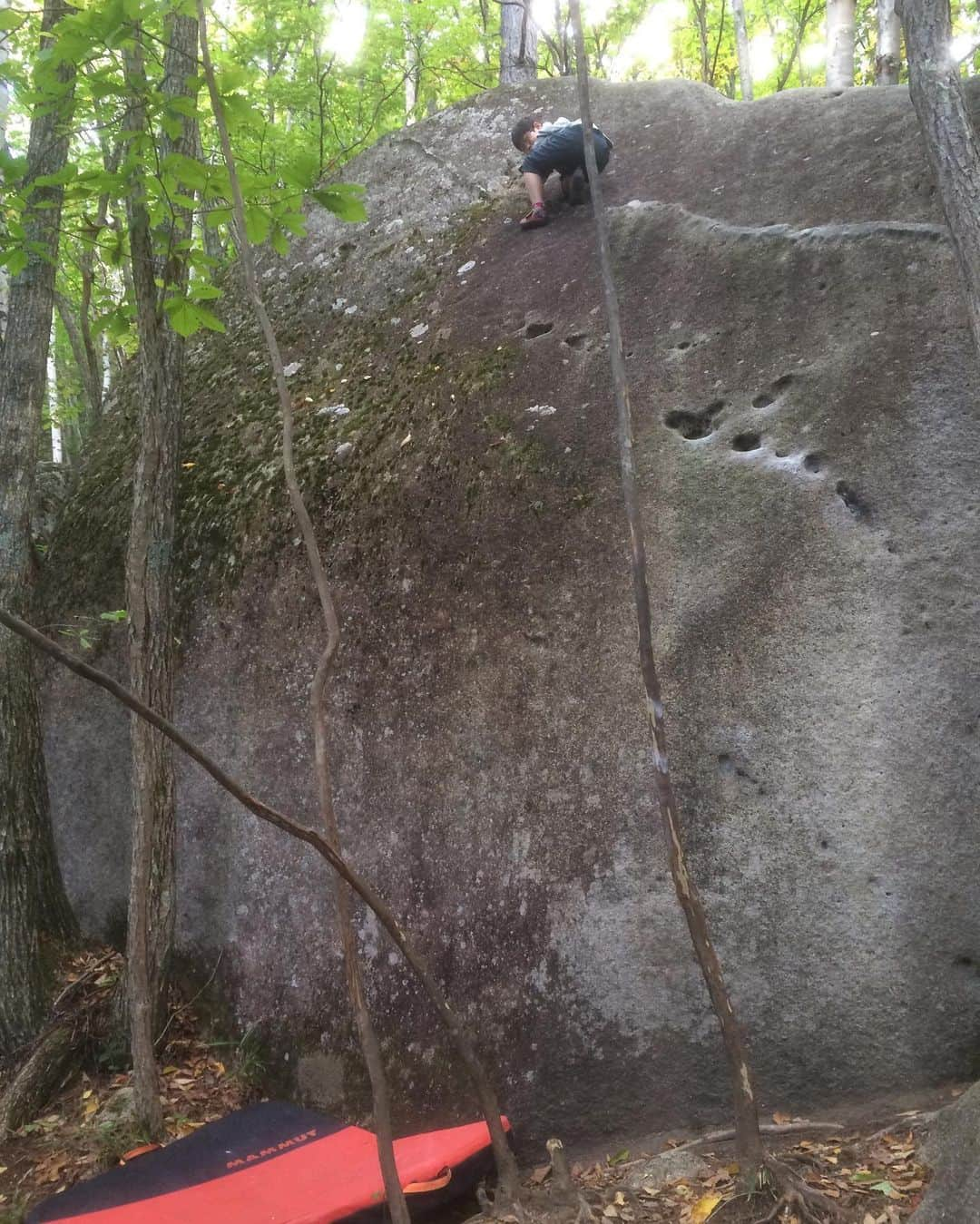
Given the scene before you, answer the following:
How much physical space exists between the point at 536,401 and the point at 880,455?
1864mm

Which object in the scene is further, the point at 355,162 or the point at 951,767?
the point at 355,162

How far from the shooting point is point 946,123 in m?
3.88

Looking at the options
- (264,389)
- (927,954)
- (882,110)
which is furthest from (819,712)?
(264,389)

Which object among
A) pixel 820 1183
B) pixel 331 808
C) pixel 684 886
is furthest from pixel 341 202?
pixel 820 1183

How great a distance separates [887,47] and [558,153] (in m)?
7.02

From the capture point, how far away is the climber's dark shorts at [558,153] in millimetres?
6496

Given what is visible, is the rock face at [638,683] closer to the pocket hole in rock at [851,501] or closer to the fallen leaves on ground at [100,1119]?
the pocket hole in rock at [851,501]

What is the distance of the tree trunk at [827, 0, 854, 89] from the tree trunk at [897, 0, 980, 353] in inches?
354

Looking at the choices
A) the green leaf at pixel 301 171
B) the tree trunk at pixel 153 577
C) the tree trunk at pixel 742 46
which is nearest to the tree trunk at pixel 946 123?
the green leaf at pixel 301 171

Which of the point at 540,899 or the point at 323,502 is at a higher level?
the point at 323,502

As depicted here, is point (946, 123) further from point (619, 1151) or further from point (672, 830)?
point (619, 1151)

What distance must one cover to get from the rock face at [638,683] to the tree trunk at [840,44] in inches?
259

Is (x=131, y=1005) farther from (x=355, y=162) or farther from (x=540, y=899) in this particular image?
(x=355, y=162)

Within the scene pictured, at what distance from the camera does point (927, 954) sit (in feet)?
12.8
